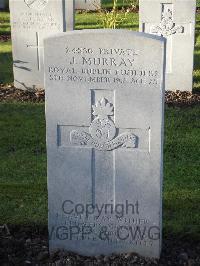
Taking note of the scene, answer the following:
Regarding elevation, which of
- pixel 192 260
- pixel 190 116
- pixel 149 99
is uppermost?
pixel 149 99

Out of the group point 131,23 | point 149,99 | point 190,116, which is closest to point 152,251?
point 149,99

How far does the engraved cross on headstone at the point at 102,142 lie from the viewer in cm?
393

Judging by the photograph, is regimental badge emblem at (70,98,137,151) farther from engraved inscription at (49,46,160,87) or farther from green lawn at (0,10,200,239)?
green lawn at (0,10,200,239)

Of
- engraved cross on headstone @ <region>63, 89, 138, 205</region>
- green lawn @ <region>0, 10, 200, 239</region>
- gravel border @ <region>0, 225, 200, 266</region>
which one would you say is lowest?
gravel border @ <region>0, 225, 200, 266</region>

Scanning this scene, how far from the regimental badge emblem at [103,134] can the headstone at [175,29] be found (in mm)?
4529

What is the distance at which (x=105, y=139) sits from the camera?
3982 mm

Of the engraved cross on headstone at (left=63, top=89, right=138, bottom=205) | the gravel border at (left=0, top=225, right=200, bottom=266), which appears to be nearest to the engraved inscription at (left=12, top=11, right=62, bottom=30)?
the gravel border at (left=0, top=225, right=200, bottom=266)

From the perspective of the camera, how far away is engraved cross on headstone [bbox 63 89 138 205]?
3.93 metres

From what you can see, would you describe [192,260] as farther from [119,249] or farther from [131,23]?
[131,23]

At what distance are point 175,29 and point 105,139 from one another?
4685 millimetres

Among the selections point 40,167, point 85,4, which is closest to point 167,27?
point 40,167

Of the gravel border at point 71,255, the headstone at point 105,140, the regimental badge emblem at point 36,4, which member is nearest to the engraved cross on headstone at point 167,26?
the regimental badge emblem at point 36,4

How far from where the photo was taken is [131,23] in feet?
47.9

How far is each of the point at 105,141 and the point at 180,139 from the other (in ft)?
8.99
